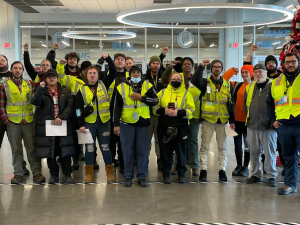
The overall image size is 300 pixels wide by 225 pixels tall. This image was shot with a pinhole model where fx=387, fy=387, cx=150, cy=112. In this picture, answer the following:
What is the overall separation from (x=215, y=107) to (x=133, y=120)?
1137 millimetres

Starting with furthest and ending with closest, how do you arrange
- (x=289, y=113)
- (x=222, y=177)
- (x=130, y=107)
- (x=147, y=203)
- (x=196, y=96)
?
1. (x=196, y=96)
2. (x=222, y=177)
3. (x=130, y=107)
4. (x=289, y=113)
5. (x=147, y=203)

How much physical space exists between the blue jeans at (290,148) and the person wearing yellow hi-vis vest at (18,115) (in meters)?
3.16

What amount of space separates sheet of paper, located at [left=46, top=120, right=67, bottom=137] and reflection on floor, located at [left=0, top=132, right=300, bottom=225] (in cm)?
68

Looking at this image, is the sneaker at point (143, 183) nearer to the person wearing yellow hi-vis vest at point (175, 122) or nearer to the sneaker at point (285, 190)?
the person wearing yellow hi-vis vest at point (175, 122)

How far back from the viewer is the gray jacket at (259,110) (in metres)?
4.95

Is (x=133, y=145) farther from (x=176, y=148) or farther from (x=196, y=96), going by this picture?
(x=196, y=96)

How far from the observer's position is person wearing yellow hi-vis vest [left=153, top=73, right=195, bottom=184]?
197 inches

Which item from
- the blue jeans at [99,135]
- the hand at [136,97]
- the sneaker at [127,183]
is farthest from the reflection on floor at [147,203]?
the hand at [136,97]

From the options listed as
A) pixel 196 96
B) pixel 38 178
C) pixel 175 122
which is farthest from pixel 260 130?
pixel 38 178

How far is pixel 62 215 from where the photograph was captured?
3.84 meters

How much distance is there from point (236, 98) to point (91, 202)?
2.75 metres

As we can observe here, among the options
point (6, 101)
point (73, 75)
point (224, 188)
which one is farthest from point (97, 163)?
point (224, 188)

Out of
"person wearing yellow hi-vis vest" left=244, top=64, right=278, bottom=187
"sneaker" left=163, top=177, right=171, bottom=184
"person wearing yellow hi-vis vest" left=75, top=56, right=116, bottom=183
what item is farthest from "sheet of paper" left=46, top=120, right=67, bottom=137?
"person wearing yellow hi-vis vest" left=244, top=64, right=278, bottom=187

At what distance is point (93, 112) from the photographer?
5148 mm
